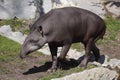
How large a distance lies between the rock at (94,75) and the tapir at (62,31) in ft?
3.59

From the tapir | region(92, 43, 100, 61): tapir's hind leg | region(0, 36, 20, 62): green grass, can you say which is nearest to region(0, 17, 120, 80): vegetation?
region(0, 36, 20, 62): green grass

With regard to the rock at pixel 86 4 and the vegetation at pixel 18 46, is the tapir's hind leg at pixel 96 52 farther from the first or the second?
the rock at pixel 86 4

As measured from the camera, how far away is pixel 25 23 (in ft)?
55.4

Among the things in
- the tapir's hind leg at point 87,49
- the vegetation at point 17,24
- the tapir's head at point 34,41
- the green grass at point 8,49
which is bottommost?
the vegetation at point 17,24

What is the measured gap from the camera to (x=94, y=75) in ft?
36.1

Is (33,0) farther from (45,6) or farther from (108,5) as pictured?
(108,5)

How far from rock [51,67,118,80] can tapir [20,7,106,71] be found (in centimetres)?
110

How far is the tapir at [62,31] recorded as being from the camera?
11477 mm

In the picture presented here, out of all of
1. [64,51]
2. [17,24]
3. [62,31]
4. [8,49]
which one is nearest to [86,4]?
[17,24]

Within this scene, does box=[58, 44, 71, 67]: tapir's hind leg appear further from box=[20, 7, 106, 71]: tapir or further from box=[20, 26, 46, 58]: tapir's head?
box=[20, 26, 46, 58]: tapir's head

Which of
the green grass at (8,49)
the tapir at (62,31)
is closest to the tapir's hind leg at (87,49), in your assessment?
the tapir at (62,31)

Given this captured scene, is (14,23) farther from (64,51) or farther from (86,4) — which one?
(64,51)

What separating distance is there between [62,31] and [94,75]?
1379mm

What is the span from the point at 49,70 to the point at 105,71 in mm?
1576
